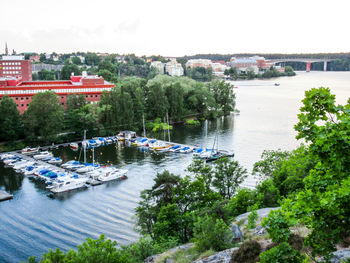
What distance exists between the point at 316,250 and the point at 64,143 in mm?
38046

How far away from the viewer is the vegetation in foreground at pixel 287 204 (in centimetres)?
695

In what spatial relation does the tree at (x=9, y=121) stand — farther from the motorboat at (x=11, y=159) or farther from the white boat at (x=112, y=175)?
the white boat at (x=112, y=175)

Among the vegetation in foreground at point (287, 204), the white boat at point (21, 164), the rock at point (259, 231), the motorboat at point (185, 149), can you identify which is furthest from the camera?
the motorboat at point (185, 149)

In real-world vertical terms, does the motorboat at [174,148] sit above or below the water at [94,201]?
above

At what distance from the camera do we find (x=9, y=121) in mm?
38125

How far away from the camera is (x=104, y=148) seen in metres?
40.3

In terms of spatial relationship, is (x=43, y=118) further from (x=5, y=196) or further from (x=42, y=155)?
(x=5, y=196)

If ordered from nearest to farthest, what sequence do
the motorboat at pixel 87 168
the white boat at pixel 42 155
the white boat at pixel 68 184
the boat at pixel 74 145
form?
the white boat at pixel 68 184, the motorboat at pixel 87 168, the white boat at pixel 42 155, the boat at pixel 74 145

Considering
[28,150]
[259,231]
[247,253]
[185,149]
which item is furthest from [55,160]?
[247,253]

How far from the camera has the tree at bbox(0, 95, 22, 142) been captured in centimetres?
3800

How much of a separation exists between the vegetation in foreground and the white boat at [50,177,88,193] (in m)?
11.8

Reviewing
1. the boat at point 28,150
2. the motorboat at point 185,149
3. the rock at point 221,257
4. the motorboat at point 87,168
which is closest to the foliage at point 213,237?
the rock at point 221,257

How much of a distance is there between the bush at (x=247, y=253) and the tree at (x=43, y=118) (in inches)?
1346

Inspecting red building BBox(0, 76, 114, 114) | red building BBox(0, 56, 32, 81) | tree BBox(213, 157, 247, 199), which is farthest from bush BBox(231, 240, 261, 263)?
red building BBox(0, 56, 32, 81)
